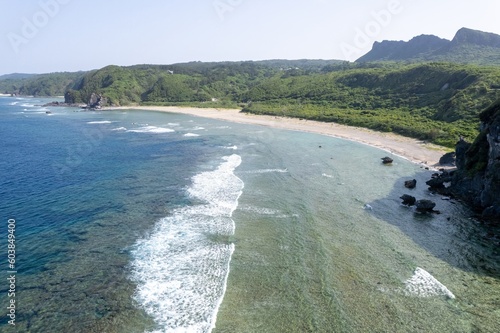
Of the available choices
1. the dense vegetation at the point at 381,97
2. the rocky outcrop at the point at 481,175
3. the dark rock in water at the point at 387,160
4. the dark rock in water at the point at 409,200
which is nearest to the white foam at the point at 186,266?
the dark rock in water at the point at 409,200

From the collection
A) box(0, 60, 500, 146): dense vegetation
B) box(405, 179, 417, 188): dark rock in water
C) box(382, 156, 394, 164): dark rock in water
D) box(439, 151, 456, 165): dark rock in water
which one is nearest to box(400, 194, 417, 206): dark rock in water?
box(405, 179, 417, 188): dark rock in water

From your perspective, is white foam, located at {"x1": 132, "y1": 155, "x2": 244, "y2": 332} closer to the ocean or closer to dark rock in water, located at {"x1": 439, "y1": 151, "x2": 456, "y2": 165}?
the ocean

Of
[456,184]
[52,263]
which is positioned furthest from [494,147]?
[52,263]

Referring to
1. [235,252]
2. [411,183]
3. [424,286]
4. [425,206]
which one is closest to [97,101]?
[411,183]

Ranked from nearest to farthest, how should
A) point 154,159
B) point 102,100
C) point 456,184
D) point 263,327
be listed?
point 263,327
point 456,184
point 154,159
point 102,100

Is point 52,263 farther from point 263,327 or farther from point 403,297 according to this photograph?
point 403,297

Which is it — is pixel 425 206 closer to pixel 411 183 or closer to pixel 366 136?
pixel 411 183

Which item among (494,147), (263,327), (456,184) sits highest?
(494,147)
